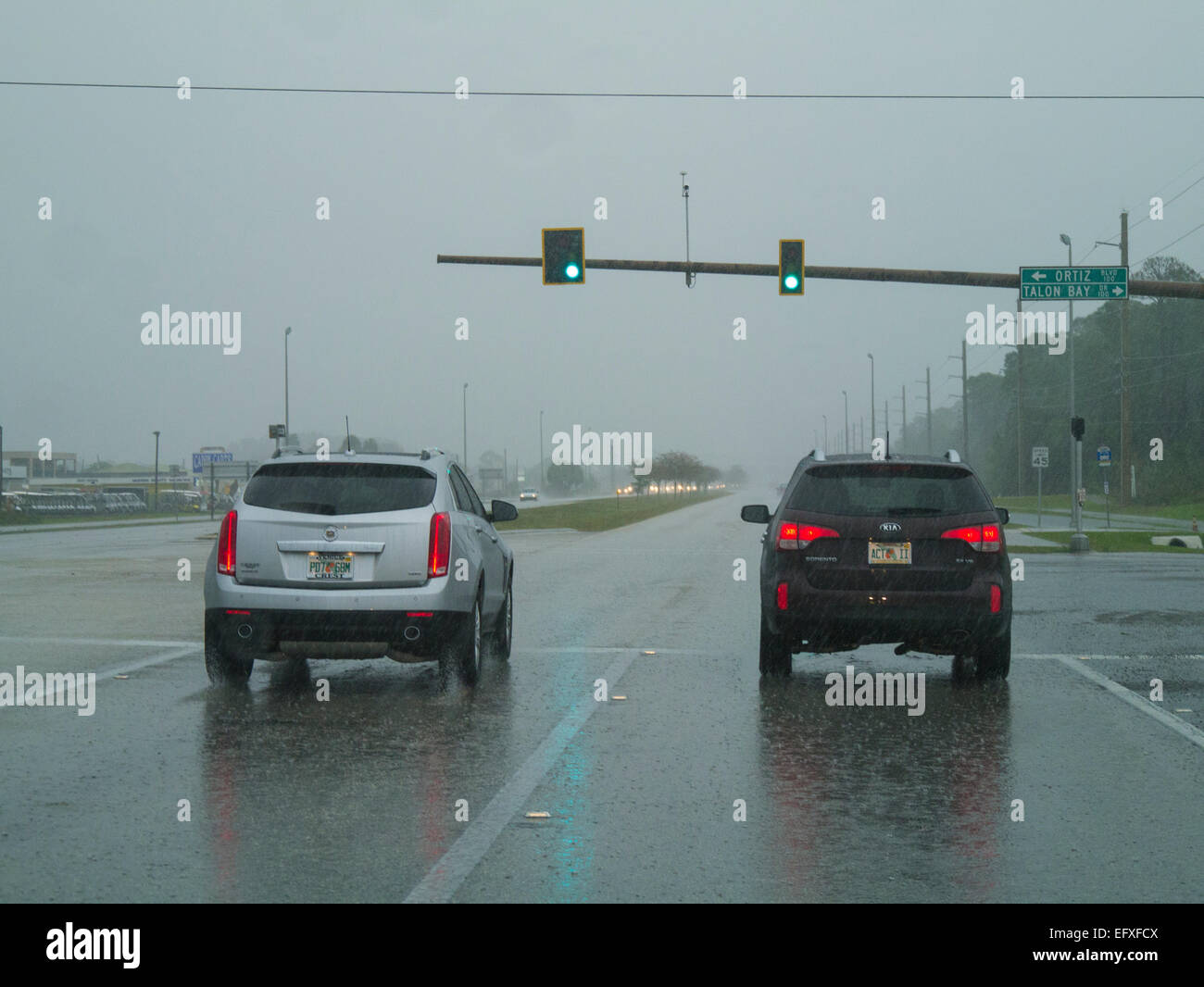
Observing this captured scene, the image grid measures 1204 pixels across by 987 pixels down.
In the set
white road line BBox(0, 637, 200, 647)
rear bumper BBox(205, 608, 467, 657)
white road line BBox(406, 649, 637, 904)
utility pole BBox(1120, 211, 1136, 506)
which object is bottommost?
white road line BBox(0, 637, 200, 647)

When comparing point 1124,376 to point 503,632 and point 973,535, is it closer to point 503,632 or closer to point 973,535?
point 503,632

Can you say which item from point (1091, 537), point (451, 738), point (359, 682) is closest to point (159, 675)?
point (359, 682)

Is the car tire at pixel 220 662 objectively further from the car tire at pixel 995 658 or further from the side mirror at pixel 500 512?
the car tire at pixel 995 658

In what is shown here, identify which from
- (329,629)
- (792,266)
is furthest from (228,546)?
(792,266)

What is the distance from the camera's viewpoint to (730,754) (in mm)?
7598

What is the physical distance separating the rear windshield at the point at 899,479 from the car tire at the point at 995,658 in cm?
102

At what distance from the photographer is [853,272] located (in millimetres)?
22203

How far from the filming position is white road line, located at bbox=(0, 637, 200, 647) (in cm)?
1269

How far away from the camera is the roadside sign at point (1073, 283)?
77.9 feet

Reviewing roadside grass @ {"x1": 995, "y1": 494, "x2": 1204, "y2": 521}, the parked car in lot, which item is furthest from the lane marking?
roadside grass @ {"x1": 995, "y1": 494, "x2": 1204, "y2": 521}

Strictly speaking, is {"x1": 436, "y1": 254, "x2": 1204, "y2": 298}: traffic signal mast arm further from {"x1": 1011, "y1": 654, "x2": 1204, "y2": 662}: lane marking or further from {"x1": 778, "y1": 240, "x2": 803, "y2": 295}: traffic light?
{"x1": 1011, "y1": 654, "x2": 1204, "y2": 662}: lane marking

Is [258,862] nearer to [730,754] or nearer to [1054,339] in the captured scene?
[730,754]

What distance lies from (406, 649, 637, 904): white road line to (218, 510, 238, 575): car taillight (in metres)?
2.69
